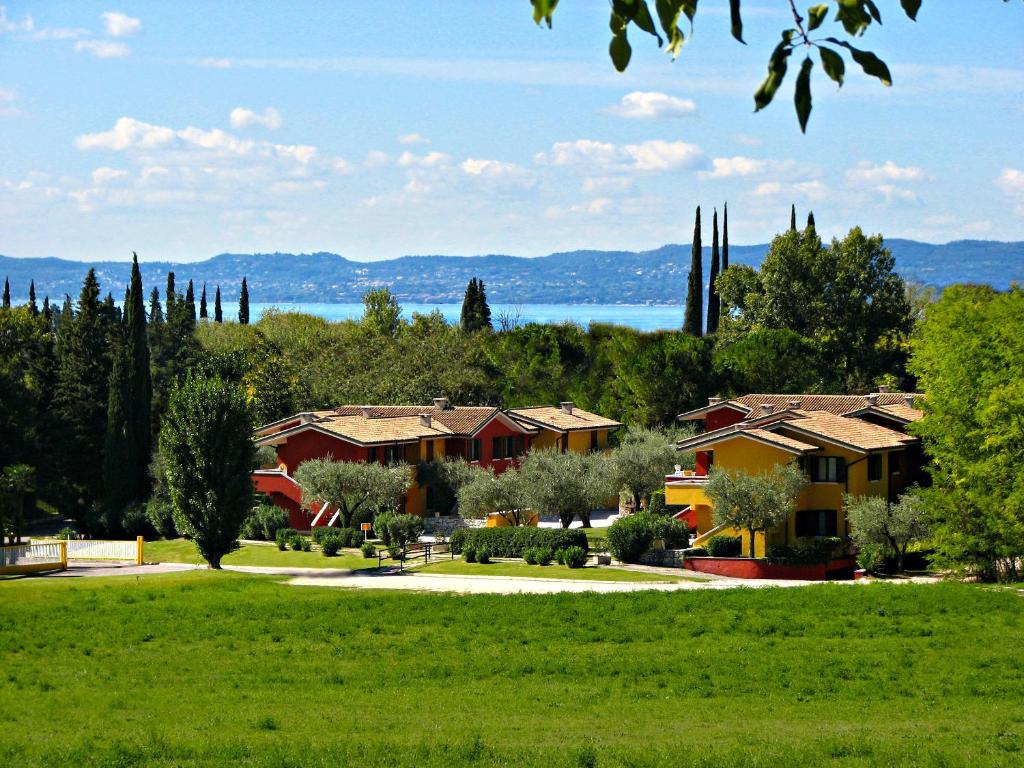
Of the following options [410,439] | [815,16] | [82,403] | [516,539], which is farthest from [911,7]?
[82,403]

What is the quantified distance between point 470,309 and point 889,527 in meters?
78.4

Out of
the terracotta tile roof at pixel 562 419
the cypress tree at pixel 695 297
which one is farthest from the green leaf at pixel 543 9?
the cypress tree at pixel 695 297

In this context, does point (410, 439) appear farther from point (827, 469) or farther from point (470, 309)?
point (470, 309)

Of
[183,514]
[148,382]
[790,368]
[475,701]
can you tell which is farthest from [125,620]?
[790,368]

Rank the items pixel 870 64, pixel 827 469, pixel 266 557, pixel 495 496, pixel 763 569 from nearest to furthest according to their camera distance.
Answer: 1. pixel 870 64
2. pixel 763 569
3. pixel 827 469
4. pixel 266 557
5. pixel 495 496

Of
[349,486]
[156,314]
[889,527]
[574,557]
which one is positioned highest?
[156,314]

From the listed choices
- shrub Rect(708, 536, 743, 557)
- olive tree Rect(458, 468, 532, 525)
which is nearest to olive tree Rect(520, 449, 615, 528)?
olive tree Rect(458, 468, 532, 525)

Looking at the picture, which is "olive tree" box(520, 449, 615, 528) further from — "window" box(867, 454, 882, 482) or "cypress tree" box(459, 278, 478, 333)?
"cypress tree" box(459, 278, 478, 333)

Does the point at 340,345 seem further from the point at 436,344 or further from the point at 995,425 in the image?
the point at 995,425

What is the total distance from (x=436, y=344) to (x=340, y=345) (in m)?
7.37

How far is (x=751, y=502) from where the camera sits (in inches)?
2009

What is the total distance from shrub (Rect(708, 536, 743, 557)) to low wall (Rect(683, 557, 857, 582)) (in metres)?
0.68

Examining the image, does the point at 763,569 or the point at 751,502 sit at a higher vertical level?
the point at 751,502

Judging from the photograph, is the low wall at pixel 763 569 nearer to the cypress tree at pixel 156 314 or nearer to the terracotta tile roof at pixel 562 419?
the terracotta tile roof at pixel 562 419
